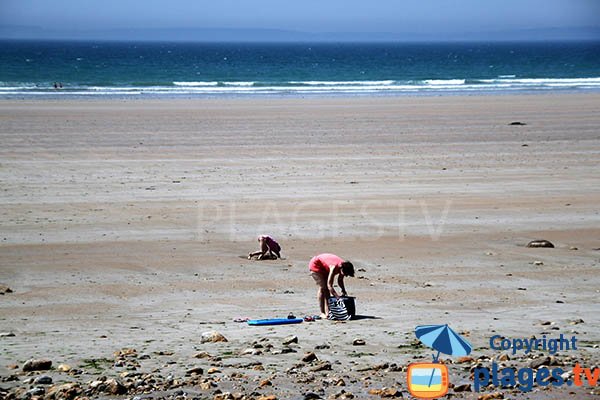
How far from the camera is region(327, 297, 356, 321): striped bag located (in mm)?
9188

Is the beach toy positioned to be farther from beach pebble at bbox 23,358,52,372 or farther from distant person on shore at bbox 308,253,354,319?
beach pebble at bbox 23,358,52,372

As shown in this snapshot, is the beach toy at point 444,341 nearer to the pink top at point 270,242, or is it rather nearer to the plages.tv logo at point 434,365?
the plages.tv logo at point 434,365

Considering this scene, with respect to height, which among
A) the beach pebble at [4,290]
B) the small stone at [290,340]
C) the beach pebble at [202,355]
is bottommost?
the beach pebble at [4,290]

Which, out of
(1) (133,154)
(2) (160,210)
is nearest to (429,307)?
(2) (160,210)

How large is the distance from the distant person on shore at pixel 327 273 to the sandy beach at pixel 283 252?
0.30 m

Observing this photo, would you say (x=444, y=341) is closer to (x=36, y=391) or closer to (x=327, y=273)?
(x=327, y=273)

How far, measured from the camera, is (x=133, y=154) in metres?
22.8

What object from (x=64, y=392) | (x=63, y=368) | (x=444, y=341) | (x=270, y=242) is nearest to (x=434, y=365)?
(x=444, y=341)

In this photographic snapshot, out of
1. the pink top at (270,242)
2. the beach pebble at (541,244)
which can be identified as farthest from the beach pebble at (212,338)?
the beach pebble at (541,244)

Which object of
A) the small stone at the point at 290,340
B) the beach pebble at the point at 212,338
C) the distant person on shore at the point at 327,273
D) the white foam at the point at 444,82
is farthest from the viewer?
the white foam at the point at 444,82

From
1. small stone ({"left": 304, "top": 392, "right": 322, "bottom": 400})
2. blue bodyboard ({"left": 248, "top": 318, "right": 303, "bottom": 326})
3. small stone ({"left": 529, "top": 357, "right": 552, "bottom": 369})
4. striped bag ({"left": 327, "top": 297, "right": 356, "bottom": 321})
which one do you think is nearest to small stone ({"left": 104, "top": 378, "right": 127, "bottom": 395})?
small stone ({"left": 304, "top": 392, "right": 322, "bottom": 400})

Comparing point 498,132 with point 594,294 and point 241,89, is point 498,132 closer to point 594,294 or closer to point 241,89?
point 594,294

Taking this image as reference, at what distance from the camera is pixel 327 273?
31.7 feet

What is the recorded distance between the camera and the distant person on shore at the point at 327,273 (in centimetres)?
945
